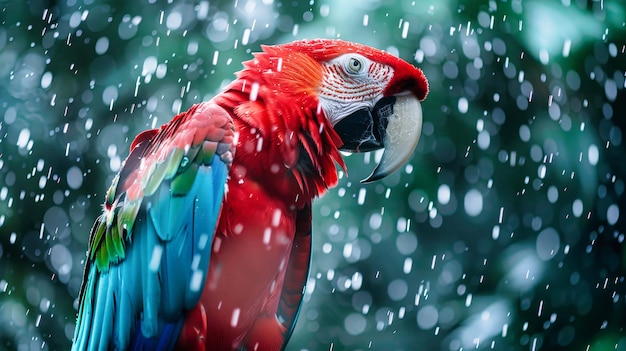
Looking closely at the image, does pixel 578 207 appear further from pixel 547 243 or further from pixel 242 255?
pixel 242 255

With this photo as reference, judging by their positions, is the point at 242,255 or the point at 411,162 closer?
the point at 242,255

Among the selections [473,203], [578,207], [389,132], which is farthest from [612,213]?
[389,132]

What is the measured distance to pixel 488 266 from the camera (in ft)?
6.93

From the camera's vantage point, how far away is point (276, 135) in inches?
37.3

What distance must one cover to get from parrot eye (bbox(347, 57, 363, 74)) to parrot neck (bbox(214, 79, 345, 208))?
9cm

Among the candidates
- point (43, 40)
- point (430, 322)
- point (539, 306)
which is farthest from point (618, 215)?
point (43, 40)

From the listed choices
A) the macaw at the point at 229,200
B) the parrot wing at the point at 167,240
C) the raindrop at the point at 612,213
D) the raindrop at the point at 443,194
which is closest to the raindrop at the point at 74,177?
the macaw at the point at 229,200

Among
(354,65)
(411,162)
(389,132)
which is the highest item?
(354,65)

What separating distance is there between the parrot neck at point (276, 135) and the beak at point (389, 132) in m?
0.08

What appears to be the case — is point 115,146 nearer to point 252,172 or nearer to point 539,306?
point 252,172

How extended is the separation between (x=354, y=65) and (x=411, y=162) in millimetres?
1069

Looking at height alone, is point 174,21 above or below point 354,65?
below

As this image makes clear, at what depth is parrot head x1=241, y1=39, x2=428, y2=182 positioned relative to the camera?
97cm

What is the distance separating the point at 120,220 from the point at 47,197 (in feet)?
3.74
